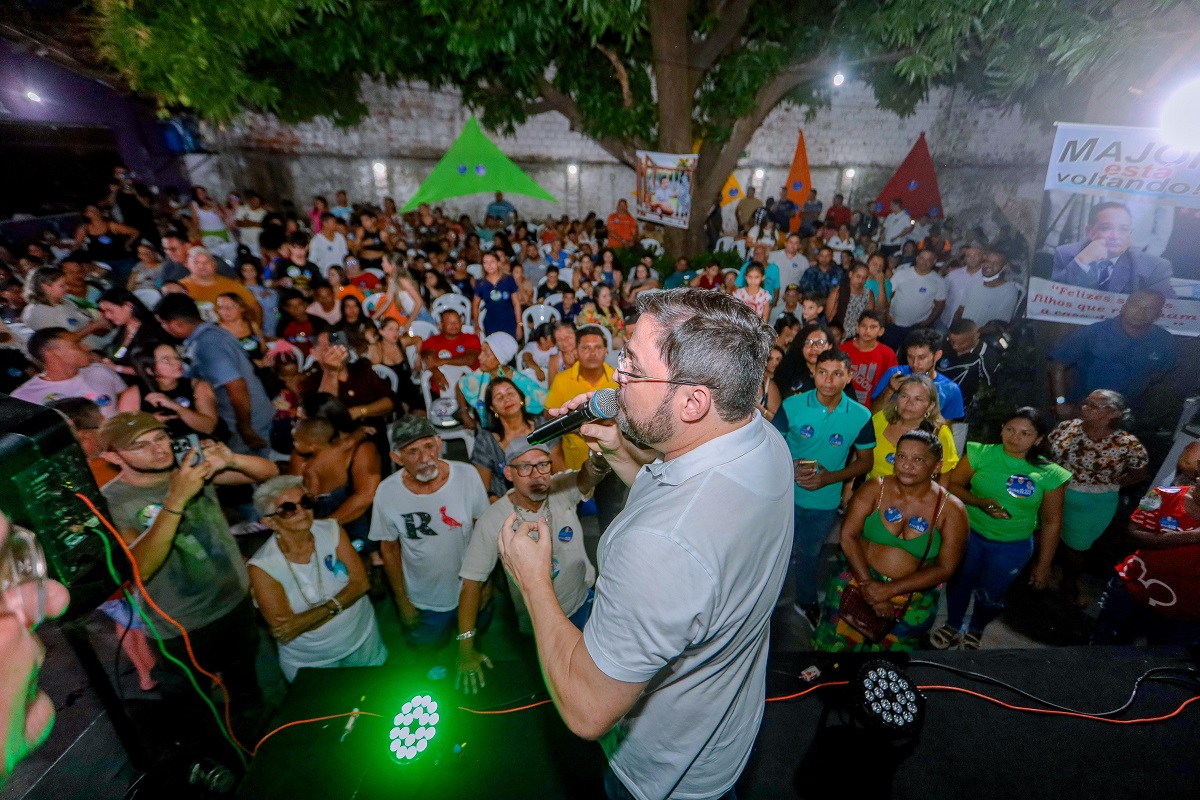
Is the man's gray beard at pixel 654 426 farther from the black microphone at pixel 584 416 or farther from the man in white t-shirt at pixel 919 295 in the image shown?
the man in white t-shirt at pixel 919 295

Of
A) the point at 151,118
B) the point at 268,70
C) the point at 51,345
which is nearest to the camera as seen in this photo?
the point at 51,345

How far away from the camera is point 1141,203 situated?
4.52 metres

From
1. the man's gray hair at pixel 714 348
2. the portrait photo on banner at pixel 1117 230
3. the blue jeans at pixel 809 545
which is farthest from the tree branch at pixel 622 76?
the man's gray hair at pixel 714 348

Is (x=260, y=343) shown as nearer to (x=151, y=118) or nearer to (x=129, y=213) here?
(x=129, y=213)

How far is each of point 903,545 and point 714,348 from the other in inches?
87.8

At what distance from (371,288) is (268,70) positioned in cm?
469

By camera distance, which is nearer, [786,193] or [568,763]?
[568,763]

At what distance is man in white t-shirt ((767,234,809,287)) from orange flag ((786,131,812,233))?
6371mm

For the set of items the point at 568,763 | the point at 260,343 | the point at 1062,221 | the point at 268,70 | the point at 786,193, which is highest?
the point at 268,70

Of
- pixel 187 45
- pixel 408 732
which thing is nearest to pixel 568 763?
pixel 408 732

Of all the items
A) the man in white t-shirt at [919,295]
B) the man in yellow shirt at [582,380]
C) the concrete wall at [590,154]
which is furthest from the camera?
the concrete wall at [590,154]

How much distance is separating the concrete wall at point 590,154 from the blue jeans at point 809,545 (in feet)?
42.9

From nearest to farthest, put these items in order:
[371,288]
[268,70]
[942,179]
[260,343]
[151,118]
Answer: [260,343], [371,288], [268,70], [151,118], [942,179]

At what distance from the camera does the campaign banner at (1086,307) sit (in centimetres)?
426
